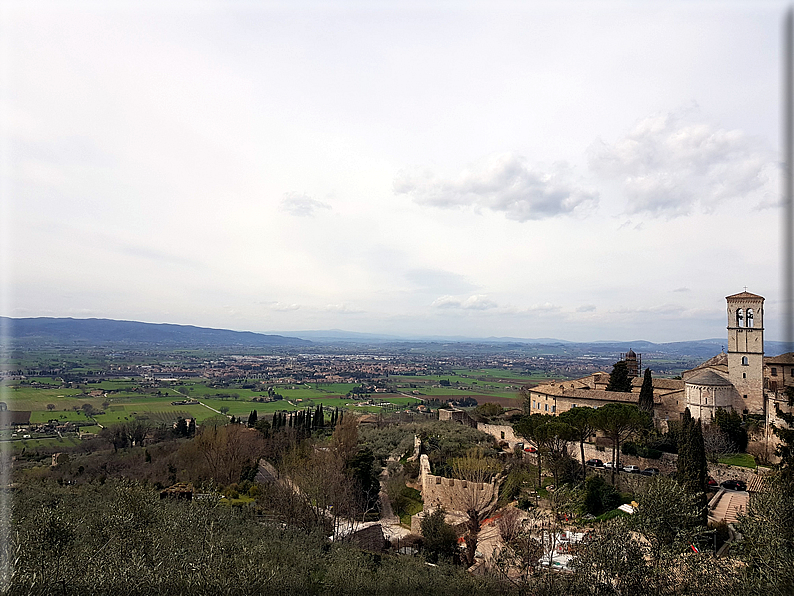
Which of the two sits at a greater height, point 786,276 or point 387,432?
point 786,276

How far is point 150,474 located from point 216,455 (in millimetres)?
2713

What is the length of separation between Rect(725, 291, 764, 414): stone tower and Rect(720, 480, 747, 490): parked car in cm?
793

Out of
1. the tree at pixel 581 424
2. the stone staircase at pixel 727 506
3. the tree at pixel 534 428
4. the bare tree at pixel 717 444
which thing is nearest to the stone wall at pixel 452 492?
the tree at pixel 534 428

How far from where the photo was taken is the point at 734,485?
16.6 meters

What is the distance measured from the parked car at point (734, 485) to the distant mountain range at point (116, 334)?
21.4 metres

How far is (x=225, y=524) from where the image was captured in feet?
31.9

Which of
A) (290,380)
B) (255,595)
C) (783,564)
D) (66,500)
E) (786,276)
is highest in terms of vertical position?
(786,276)

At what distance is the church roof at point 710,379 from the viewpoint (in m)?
22.9

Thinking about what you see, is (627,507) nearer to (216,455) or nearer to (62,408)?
(216,455)

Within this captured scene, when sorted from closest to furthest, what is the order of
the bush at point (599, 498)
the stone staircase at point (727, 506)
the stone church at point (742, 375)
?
1. the stone staircase at point (727, 506)
2. the bush at point (599, 498)
3. the stone church at point (742, 375)

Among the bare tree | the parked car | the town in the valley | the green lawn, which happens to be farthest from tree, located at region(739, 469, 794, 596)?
the bare tree

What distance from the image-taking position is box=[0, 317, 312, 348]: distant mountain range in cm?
1046

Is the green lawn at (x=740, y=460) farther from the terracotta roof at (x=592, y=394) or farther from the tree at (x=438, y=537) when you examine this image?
the tree at (x=438, y=537)

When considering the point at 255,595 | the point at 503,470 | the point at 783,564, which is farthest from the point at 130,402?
the point at 783,564
